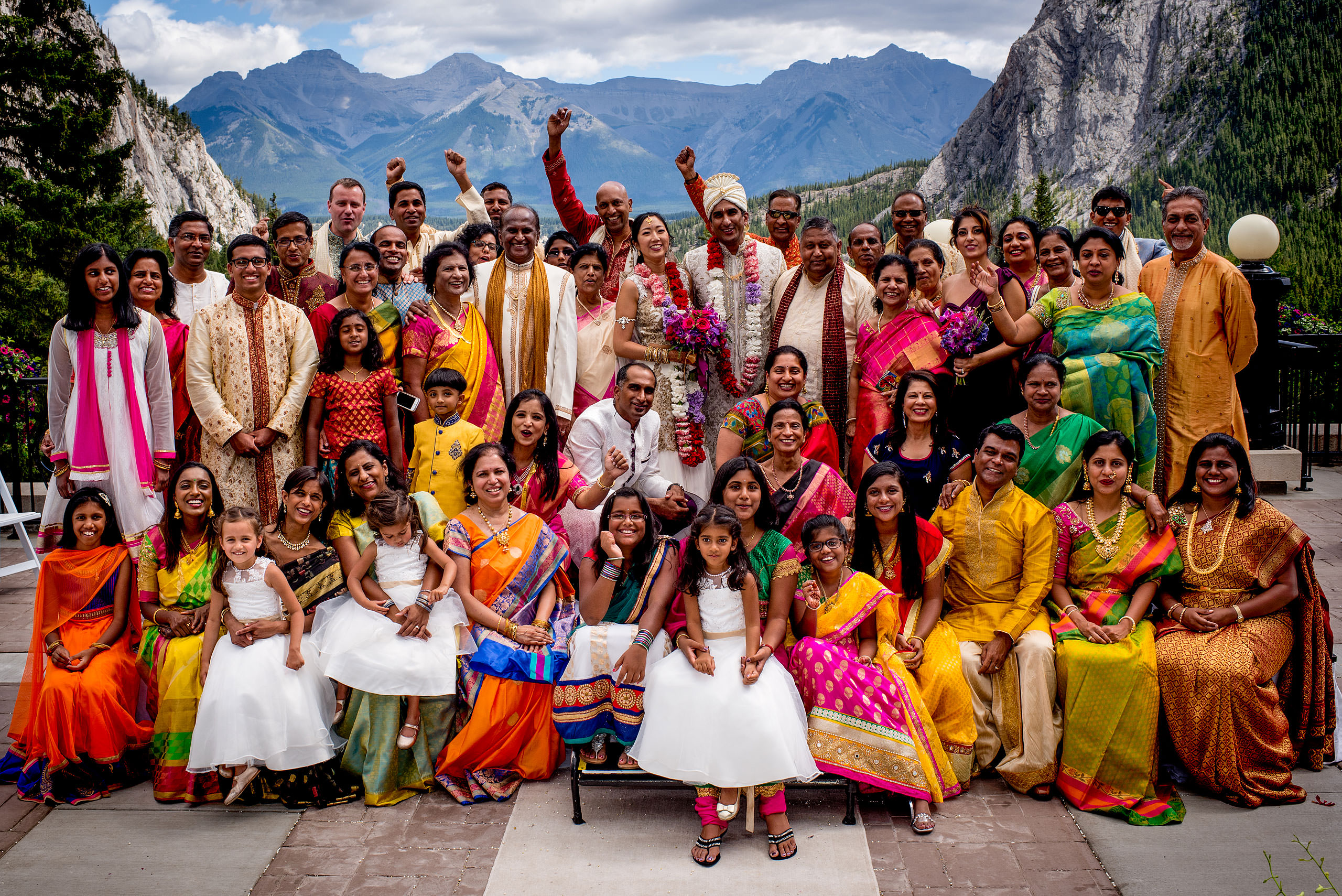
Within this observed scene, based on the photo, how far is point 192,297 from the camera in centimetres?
542

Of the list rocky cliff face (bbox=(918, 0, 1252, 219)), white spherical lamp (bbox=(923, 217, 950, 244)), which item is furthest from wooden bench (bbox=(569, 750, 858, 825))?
rocky cliff face (bbox=(918, 0, 1252, 219))

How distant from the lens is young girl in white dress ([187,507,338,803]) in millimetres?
3807

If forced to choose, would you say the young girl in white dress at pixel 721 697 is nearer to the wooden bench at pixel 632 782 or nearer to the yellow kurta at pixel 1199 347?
the wooden bench at pixel 632 782

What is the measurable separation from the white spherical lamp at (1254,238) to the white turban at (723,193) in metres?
5.19

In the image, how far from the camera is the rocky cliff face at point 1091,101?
179 ft

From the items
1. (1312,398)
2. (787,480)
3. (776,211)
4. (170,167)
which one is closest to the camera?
(787,480)

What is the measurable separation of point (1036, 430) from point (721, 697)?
2158 millimetres

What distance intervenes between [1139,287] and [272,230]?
17.6 ft

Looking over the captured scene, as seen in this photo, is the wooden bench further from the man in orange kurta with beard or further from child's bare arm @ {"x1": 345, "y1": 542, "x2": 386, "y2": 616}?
the man in orange kurta with beard

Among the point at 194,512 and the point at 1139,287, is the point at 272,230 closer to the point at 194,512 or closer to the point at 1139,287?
the point at 194,512

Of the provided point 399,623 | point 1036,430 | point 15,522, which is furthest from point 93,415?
point 1036,430

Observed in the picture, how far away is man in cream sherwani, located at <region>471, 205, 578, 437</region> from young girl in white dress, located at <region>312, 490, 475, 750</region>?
5.37 feet

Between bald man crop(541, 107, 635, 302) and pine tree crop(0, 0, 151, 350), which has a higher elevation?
pine tree crop(0, 0, 151, 350)

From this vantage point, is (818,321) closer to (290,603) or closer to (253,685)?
(290,603)
